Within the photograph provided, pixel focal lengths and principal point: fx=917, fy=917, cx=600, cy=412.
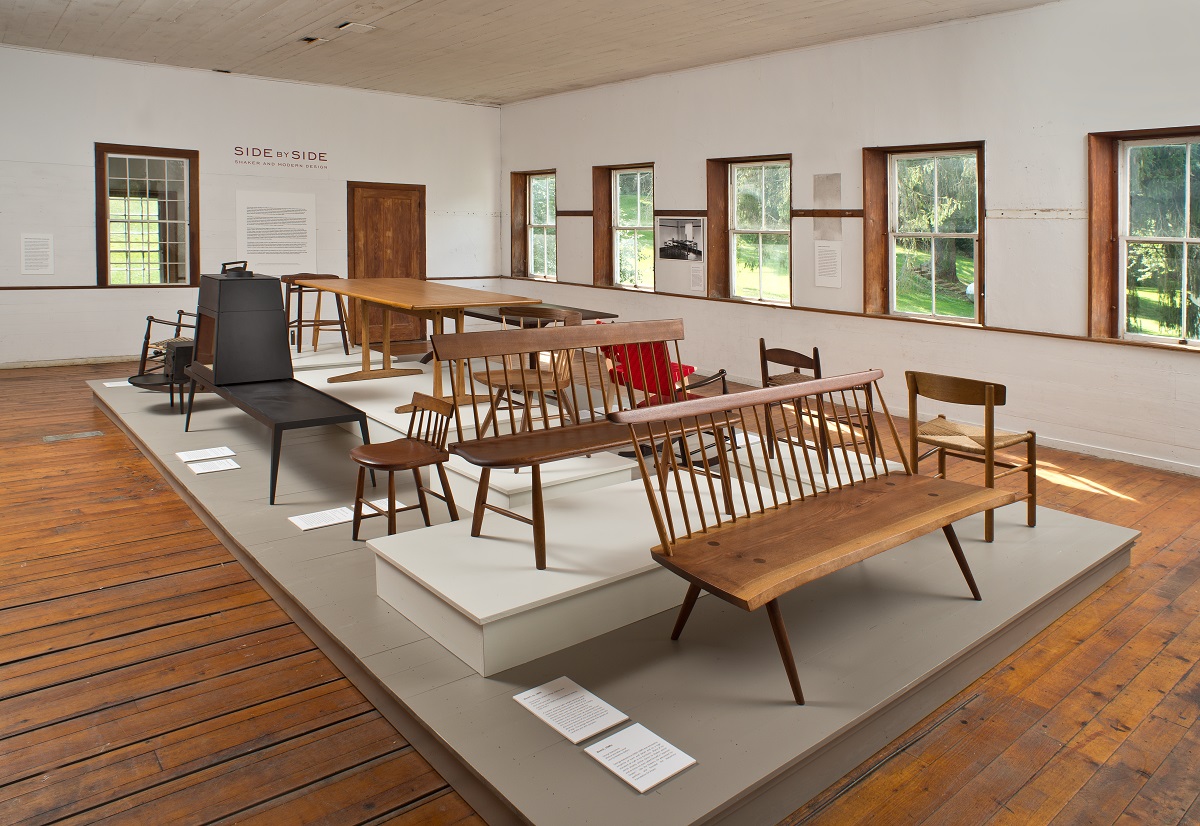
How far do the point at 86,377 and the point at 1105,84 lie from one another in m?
9.15

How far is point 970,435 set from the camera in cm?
455

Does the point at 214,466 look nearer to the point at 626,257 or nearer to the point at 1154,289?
the point at 626,257

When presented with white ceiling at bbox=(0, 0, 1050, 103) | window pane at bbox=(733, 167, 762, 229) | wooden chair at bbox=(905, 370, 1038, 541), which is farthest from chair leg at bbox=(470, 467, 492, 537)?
window pane at bbox=(733, 167, 762, 229)

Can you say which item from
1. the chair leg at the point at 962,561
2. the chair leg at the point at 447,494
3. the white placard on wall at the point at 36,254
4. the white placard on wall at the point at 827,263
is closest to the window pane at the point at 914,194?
the white placard on wall at the point at 827,263

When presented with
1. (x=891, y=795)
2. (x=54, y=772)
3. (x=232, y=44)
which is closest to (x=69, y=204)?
(x=232, y=44)

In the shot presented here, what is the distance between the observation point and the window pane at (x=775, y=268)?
8.73m

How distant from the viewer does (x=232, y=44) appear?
868 cm

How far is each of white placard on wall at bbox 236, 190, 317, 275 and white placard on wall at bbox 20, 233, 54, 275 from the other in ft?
6.16

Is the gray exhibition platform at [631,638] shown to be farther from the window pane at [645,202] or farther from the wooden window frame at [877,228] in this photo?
the window pane at [645,202]

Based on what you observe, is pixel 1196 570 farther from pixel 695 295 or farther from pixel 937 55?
pixel 695 295

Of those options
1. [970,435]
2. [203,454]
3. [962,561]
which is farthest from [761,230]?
[962,561]

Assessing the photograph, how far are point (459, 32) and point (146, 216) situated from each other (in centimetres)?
431

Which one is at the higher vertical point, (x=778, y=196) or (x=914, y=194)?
(x=778, y=196)

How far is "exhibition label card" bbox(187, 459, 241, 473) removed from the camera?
5.61 metres
